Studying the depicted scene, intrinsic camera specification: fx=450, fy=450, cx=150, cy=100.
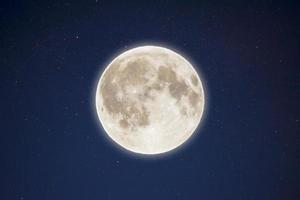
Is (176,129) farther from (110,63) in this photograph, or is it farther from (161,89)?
(110,63)

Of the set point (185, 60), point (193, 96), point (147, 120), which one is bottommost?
point (147, 120)

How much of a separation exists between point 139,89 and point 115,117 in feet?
2.76

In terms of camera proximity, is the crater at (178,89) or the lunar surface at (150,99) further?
the crater at (178,89)

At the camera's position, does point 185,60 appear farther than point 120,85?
Yes

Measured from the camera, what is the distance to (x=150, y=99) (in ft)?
23.7

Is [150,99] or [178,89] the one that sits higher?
[178,89]

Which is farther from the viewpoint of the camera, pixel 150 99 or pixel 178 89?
pixel 178 89

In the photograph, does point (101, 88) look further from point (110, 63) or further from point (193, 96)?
point (193, 96)

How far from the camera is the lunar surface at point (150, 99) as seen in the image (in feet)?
23.7

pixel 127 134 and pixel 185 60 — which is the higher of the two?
pixel 185 60

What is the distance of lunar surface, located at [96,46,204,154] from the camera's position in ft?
23.7

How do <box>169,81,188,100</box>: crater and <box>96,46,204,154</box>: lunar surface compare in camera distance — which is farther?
<box>169,81,188,100</box>: crater

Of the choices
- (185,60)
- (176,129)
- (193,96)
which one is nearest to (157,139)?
(176,129)

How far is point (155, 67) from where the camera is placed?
24.4ft
